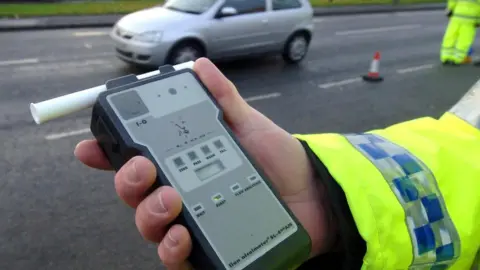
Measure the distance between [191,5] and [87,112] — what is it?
15.3 ft

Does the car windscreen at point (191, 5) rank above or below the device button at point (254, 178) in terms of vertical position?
below

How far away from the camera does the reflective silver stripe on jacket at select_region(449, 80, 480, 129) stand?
58.9 inches

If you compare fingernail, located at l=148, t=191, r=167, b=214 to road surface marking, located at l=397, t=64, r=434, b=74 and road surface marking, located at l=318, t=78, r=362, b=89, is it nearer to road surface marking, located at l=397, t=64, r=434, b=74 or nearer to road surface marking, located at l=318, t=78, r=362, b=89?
road surface marking, located at l=318, t=78, r=362, b=89

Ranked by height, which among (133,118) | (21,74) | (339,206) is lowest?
(21,74)

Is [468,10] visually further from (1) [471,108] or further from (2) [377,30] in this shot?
(1) [471,108]

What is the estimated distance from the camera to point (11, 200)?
400 centimetres

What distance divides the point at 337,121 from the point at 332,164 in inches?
198

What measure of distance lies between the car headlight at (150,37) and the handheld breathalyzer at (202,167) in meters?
6.58

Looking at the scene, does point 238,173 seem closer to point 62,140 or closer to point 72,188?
point 72,188

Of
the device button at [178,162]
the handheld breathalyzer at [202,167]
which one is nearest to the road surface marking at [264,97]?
the handheld breathalyzer at [202,167]

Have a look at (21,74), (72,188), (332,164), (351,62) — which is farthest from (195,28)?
(332,164)

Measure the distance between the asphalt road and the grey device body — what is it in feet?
7.49

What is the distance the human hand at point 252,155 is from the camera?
1.05m

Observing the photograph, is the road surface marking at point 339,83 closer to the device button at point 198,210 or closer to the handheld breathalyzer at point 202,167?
the handheld breathalyzer at point 202,167
